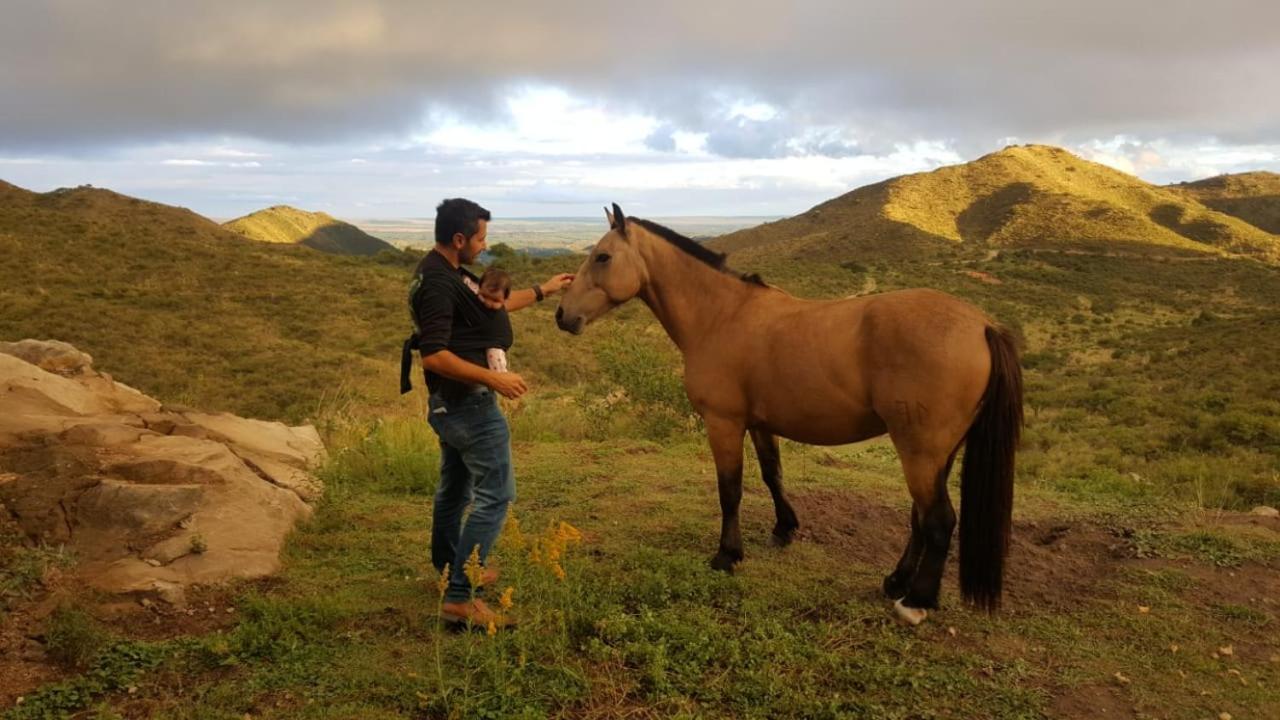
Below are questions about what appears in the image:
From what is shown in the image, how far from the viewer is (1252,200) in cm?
6969

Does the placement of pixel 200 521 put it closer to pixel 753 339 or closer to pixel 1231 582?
pixel 753 339

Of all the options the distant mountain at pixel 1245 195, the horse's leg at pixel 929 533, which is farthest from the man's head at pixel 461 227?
the distant mountain at pixel 1245 195

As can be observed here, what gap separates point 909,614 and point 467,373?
277 cm

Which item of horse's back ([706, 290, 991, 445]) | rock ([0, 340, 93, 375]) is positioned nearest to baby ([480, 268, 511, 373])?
horse's back ([706, 290, 991, 445])

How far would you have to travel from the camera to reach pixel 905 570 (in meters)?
4.37

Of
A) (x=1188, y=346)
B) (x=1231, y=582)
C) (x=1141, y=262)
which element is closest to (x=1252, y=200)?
(x=1141, y=262)

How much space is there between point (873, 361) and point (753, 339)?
30.6 inches

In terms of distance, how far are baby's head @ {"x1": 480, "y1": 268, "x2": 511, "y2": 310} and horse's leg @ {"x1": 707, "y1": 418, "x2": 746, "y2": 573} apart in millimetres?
1647

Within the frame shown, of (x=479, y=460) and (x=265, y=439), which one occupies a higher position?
(x=479, y=460)

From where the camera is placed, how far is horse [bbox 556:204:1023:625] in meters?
3.95

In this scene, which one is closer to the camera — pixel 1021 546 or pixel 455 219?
pixel 455 219

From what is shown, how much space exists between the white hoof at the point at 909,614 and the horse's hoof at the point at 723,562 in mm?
1050

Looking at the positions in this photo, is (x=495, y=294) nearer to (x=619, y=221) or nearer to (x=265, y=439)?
(x=619, y=221)

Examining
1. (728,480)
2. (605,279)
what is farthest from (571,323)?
(728,480)
